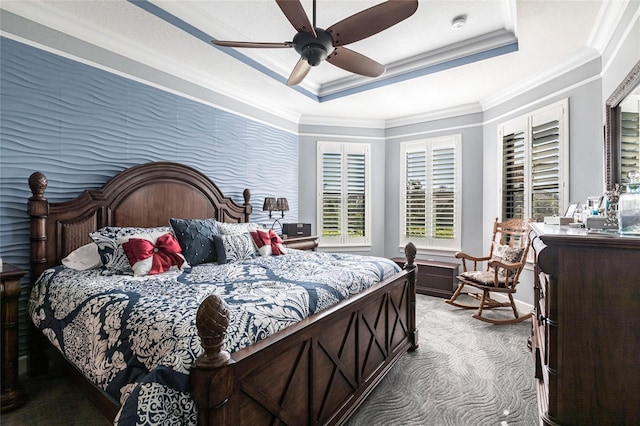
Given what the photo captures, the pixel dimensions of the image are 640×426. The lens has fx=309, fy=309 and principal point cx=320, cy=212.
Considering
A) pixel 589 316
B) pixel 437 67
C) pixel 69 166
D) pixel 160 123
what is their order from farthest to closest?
pixel 437 67
pixel 160 123
pixel 69 166
pixel 589 316

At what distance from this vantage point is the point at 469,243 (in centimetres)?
476

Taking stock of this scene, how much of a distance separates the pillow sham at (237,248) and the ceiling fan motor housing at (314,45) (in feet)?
5.59

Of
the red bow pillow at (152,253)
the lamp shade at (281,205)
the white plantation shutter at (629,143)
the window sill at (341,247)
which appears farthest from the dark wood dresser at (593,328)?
the window sill at (341,247)

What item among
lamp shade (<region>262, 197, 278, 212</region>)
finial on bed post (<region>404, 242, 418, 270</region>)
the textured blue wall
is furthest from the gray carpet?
lamp shade (<region>262, 197, 278, 212</region>)

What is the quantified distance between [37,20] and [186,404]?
3105mm

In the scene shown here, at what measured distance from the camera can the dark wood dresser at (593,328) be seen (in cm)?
136

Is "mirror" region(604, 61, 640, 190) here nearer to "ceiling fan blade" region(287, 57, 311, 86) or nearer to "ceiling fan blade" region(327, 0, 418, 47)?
"ceiling fan blade" region(327, 0, 418, 47)

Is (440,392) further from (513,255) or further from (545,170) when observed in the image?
(545,170)

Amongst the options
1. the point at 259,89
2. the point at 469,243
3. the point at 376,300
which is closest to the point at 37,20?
the point at 259,89

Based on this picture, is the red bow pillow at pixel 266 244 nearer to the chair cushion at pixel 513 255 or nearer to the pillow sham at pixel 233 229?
the pillow sham at pixel 233 229

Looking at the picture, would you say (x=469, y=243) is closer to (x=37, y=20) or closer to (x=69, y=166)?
(x=69, y=166)

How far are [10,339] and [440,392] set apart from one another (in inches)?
114

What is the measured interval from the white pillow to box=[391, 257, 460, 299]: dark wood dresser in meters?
3.76

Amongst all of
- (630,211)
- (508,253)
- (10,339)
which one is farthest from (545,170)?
(10,339)
